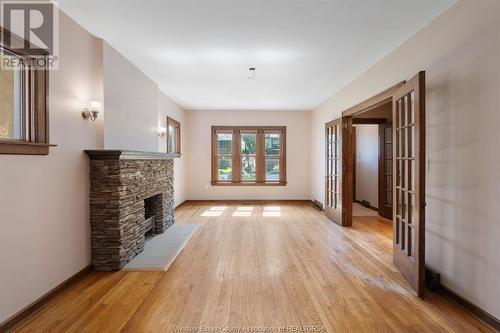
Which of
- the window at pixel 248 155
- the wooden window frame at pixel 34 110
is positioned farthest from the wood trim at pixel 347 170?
the wooden window frame at pixel 34 110

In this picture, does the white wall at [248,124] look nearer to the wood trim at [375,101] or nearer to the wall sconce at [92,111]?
the wood trim at [375,101]

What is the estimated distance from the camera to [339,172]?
5.66 metres

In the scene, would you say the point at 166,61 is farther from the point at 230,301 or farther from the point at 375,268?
the point at 375,268

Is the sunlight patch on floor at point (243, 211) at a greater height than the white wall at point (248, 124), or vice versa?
the white wall at point (248, 124)

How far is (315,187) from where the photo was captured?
788 centimetres

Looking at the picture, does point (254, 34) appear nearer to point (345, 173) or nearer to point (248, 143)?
point (345, 173)

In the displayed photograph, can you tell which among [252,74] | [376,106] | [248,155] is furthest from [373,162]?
[252,74]

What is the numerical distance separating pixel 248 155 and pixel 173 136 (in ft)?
7.55

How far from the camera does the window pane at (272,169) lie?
27.7ft

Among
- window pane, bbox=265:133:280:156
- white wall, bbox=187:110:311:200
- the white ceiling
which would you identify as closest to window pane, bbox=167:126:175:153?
white wall, bbox=187:110:311:200

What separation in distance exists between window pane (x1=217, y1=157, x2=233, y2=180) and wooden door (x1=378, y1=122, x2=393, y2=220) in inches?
161

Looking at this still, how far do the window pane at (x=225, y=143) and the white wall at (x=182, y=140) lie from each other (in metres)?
0.99

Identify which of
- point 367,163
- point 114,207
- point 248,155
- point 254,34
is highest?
point 254,34

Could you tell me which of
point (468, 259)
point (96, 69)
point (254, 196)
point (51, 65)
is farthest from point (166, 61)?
point (254, 196)
